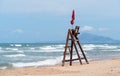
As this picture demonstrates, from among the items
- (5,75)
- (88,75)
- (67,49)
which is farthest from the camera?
(67,49)

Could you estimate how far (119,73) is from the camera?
16.4m

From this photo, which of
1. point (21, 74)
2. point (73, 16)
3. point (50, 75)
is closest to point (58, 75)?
point (50, 75)

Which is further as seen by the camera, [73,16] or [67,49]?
[67,49]

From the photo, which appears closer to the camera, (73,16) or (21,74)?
(21,74)

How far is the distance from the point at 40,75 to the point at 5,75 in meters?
1.62

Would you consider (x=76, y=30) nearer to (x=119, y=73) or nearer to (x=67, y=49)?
(x=67, y=49)

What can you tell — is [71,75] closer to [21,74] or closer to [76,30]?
[21,74]

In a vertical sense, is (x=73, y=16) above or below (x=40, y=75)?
above

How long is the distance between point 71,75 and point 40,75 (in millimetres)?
1354

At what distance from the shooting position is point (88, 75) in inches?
629

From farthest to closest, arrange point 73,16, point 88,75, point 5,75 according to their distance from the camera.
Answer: point 73,16 < point 5,75 < point 88,75

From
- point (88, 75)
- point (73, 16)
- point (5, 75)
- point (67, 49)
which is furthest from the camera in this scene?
point (67, 49)

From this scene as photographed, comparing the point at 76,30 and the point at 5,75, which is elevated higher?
the point at 76,30

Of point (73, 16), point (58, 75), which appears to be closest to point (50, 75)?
point (58, 75)
